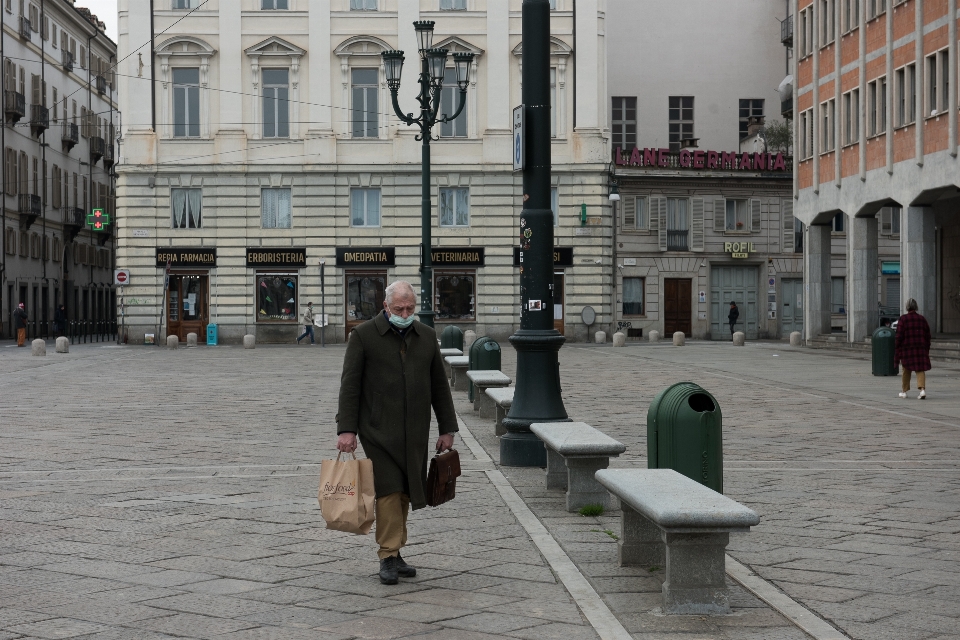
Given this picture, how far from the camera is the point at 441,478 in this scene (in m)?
6.97

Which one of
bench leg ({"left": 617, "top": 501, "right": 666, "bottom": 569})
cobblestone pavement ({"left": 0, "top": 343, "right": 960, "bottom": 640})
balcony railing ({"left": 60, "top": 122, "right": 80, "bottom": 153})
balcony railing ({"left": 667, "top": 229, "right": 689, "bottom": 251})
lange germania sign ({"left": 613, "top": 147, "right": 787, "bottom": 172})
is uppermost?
balcony railing ({"left": 60, "top": 122, "right": 80, "bottom": 153})

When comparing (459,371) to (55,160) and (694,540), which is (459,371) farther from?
(55,160)

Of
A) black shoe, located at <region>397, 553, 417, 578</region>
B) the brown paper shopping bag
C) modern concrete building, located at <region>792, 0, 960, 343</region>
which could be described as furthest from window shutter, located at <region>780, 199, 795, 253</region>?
the brown paper shopping bag

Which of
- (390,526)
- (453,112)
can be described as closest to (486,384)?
(390,526)

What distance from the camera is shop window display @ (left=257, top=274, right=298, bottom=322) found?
46.2 metres

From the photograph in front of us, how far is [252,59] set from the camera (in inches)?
1818

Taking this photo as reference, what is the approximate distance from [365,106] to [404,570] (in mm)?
40725

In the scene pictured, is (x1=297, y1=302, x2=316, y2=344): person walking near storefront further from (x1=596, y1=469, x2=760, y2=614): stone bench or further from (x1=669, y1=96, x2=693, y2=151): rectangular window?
(x1=596, y1=469, x2=760, y2=614): stone bench

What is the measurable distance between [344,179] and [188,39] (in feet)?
23.7

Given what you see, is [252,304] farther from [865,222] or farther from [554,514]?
[554,514]

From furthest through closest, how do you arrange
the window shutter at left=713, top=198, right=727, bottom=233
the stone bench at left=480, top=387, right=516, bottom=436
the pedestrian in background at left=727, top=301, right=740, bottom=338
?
1. the window shutter at left=713, top=198, right=727, bottom=233
2. the pedestrian in background at left=727, top=301, right=740, bottom=338
3. the stone bench at left=480, top=387, right=516, bottom=436

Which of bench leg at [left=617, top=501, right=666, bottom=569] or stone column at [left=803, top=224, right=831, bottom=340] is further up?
stone column at [left=803, top=224, right=831, bottom=340]

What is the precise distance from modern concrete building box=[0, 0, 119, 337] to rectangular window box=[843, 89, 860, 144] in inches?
1370

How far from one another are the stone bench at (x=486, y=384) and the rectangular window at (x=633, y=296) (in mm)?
37299
